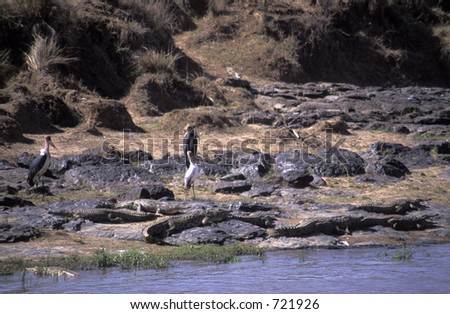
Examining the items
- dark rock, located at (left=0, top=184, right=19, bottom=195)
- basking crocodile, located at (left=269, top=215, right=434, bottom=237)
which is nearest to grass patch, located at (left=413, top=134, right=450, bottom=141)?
basking crocodile, located at (left=269, top=215, right=434, bottom=237)

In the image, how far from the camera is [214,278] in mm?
9148

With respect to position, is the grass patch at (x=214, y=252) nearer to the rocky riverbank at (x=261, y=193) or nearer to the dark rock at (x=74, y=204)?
the rocky riverbank at (x=261, y=193)

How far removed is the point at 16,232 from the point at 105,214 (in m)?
1.82

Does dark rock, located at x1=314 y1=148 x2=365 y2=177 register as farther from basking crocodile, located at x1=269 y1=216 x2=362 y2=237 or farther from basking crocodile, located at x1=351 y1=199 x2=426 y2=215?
basking crocodile, located at x1=269 y1=216 x2=362 y2=237

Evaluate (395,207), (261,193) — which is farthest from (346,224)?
(261,193)

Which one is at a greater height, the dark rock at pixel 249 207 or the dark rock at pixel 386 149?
the dark rock at pixel 386 149

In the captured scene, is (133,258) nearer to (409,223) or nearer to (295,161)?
(409,223)

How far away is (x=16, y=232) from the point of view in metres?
10.7

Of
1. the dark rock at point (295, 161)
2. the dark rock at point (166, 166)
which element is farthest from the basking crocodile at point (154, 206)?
the dark rock at point (295, 161)

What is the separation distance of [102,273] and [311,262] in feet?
9.67

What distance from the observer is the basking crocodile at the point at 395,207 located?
13.3 m

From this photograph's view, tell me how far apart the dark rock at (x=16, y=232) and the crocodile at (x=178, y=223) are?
5.30 ft
